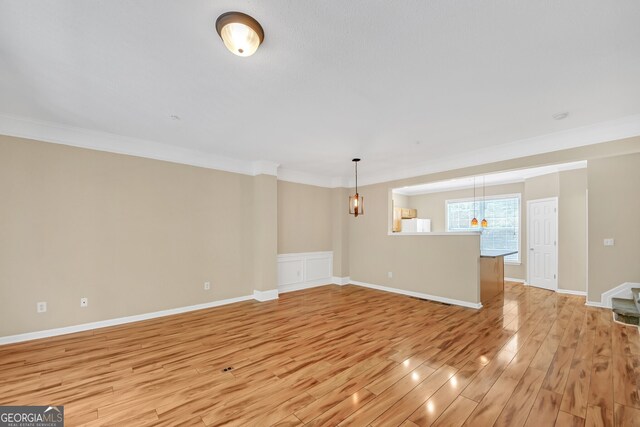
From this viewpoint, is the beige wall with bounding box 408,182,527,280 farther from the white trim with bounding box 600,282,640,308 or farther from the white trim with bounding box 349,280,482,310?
the white trim with bounding box 349,280,482,310

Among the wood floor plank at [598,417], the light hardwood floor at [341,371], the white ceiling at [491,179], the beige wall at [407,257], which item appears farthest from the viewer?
the white ceiling at [491,179]

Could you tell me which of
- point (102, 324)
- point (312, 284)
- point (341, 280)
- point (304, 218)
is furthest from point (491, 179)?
point (102, 324)

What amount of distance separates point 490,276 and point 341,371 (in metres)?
4.18

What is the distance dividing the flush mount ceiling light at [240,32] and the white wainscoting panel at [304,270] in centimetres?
460

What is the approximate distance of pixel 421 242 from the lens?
18.0ft

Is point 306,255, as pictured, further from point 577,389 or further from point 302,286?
point 577,389

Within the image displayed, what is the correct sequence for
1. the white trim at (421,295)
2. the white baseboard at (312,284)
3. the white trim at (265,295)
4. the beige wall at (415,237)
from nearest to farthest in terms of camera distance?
the beige wall at (415,237) < the white trim at (421,295) < the white trim at (265,295) < the white baseboard at (312,284)

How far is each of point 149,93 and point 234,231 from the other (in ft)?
9.61

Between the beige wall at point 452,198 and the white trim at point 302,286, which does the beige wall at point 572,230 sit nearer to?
the beige wall at point 452,198

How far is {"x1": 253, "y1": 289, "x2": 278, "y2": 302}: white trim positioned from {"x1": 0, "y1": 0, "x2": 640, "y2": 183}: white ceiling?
2994mm

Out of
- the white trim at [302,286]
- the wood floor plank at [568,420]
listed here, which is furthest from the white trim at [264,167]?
the wood floor plank at [568,420]

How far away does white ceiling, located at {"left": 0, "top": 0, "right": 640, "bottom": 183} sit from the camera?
1.70 metres

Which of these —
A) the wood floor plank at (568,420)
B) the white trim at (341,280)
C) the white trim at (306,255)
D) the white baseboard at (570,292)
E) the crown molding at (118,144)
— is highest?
the crown molding at (118,144)

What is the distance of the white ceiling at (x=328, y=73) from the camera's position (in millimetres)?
1703
